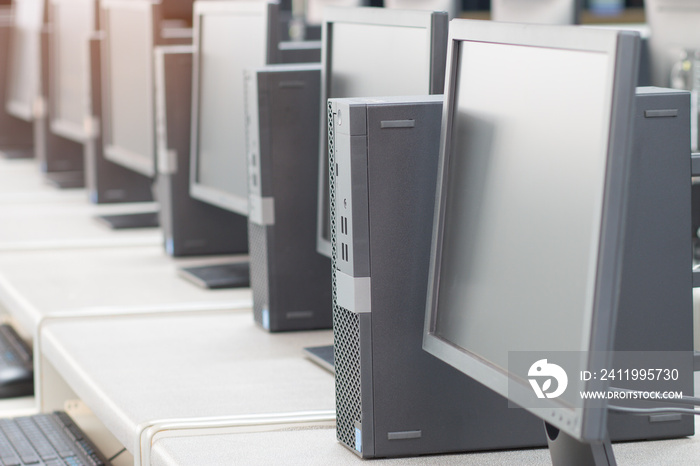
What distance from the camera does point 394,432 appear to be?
3.78 feet

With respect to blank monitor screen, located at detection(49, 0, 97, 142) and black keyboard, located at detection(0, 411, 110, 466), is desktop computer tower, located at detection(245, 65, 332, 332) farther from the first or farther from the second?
blank monitor screen, located at detection(49, 0, 97, 142)

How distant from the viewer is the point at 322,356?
154cm

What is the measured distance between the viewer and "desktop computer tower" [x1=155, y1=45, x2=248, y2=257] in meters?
2.27

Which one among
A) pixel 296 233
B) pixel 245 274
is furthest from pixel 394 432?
pixel 245 274

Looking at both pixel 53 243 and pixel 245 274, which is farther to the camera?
pixel 53 243

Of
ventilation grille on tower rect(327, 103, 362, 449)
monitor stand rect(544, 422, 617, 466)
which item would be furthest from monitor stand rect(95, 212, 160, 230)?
monitor stand rect(544, 422, 617, 466)

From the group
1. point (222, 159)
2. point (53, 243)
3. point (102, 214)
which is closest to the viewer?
point (222, 159)

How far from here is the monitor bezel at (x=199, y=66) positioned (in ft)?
6.03

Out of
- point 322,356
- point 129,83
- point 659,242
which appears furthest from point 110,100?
point 659,242

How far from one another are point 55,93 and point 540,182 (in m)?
2.75

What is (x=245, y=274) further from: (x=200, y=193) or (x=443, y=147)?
(x=443, y=147)

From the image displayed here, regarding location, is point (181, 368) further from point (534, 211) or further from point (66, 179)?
point (66, 179)

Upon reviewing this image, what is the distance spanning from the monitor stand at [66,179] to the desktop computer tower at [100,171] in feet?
0.91

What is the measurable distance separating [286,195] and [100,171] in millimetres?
1364
